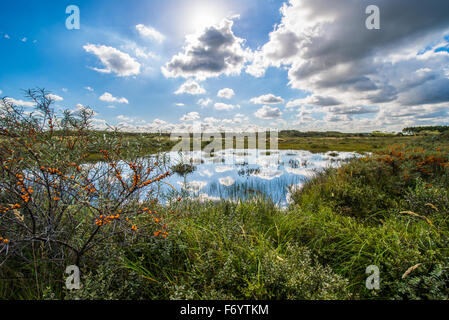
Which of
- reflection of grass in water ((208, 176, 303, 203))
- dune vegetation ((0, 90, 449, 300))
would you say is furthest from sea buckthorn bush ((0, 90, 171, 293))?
reflection of grass in water ((208, 176, 303, 203))

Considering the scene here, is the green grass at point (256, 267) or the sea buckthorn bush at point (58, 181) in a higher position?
the sea buckthorn bush at point (58, 181)

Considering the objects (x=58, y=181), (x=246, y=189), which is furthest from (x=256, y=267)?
(x=246, y=189)

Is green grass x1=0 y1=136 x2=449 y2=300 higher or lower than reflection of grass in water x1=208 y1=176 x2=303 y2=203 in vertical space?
higher

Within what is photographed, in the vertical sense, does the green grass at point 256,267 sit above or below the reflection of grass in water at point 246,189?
above

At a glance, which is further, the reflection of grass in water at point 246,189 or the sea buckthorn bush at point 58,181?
the reflection of grass in water at point 246,189

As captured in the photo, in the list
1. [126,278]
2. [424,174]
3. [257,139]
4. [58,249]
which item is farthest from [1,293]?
[257,139]

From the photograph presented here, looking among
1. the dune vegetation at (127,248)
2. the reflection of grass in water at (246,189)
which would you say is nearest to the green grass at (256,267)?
the dune vegetation at (127,248)

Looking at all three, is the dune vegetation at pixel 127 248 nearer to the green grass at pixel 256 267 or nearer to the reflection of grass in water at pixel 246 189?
the green grass at pixel 256 267

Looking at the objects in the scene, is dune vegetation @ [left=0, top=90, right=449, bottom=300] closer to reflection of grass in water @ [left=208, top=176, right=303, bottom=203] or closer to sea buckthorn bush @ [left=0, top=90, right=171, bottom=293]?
sea buckthorn bush @ [left=0, top=90, right=171, bottom=293]

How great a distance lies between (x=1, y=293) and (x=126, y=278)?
1565mm

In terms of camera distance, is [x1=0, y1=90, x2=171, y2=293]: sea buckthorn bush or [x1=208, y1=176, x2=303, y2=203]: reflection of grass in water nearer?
[x1=0, y1=90, x2=171, y2=293]: sea buckthorn bush

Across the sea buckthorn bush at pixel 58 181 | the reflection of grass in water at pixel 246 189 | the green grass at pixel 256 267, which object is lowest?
the reflection of grass in water at pixel 246 189

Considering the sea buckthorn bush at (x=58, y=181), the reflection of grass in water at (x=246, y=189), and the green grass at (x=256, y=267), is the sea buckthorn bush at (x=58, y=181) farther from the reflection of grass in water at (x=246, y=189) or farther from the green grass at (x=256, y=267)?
the reflection of grass in water at (x=246, y=189)
